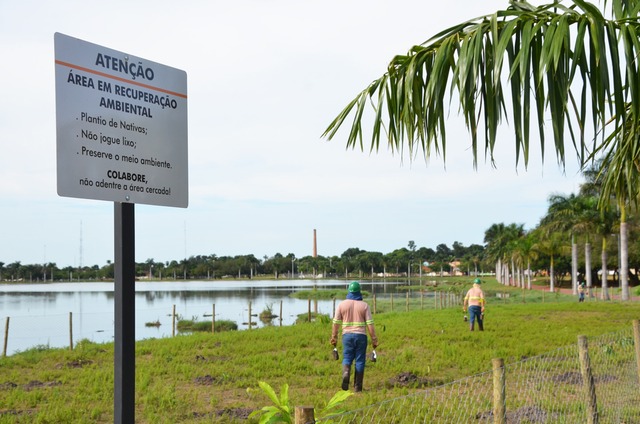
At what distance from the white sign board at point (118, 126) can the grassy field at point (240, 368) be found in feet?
23.5

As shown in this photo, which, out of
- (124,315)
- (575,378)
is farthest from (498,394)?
(575,378)

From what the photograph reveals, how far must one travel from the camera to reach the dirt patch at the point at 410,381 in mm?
12125

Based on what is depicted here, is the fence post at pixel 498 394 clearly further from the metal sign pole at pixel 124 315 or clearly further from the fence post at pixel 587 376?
the metal sign pole at pixel 124 315

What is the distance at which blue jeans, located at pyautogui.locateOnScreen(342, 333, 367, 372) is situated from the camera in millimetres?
11219

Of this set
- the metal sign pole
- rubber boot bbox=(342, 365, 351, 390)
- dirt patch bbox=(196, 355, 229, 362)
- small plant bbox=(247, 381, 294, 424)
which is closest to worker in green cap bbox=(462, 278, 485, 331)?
dirt patch bbox=(196, 355, 229, 362)

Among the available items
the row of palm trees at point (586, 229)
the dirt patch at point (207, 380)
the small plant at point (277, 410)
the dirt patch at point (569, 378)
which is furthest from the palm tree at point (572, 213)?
the small plant at point (277, 410)

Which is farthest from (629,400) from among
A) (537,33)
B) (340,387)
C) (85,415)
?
(85,415)

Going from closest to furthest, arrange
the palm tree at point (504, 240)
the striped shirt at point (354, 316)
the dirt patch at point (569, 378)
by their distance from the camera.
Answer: the striped shirt at point (354, 316) < the dirt patch at point (569, 378) < the palm tree at point (504, 240)

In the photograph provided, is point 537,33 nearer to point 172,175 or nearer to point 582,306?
point 172,175

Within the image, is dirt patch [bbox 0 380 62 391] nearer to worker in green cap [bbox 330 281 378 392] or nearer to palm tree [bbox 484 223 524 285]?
worker in green cap [bbox 330 281 378 392]

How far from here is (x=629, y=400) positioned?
9.05 m

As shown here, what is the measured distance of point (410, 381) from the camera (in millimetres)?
12289

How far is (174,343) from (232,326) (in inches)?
520

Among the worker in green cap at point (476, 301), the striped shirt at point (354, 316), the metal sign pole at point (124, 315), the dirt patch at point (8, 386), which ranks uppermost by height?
the metal sign pole at point (124, 315)
